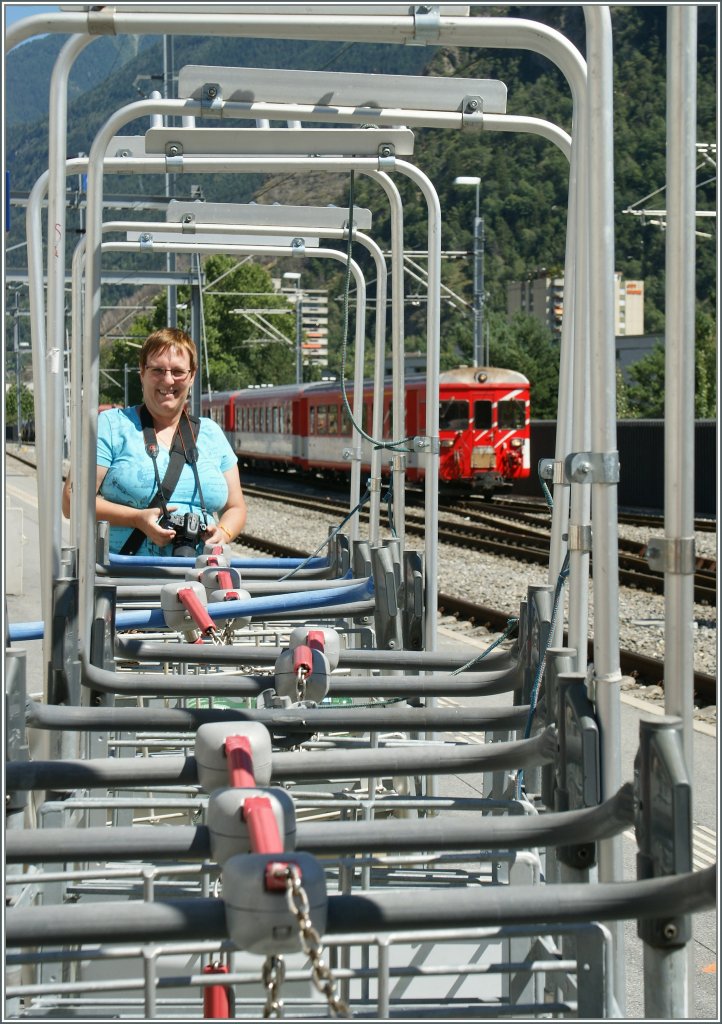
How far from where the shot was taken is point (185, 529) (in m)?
5.87

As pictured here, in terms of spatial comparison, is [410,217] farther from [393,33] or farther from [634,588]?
[393,33]

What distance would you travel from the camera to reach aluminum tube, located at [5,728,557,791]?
251 centimetres

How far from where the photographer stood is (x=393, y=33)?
284cm

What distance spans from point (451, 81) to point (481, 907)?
107 inches

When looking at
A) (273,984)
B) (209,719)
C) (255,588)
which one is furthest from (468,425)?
(273,984)

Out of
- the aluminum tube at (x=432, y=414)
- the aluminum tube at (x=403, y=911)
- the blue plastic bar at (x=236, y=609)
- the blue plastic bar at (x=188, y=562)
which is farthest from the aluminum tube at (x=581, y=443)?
the blue plastic bar at (x=188, y=562)

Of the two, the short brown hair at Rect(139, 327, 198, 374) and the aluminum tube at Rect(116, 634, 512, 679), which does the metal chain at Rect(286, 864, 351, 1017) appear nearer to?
the aluminum tube at Rect(116, 634, 512, 679)

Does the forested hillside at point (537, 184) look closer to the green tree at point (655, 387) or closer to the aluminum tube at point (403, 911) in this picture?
the green tree at point (655, 387)

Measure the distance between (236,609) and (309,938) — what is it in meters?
2.58

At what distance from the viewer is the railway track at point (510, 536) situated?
17.1m

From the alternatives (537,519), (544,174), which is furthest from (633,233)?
(537,519)

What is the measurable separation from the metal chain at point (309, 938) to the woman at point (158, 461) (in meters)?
4.04

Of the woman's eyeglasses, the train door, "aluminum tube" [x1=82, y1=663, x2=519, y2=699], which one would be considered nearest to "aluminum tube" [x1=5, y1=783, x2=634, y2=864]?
"aluminum tube" [x1=82, y1=663, x2=519, y2=699]

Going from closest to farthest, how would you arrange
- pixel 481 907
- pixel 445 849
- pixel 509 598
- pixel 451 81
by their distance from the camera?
pixel 481 907 < pixel 445 849 < pixel 451 81 < pixel 509 598
